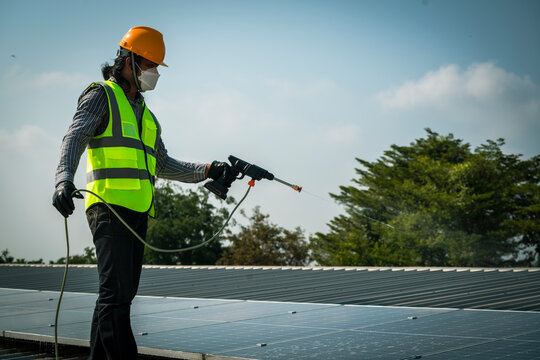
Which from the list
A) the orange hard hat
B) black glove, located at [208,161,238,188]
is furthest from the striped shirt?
black glove, located at [208,161,238,188]

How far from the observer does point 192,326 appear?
4738mm

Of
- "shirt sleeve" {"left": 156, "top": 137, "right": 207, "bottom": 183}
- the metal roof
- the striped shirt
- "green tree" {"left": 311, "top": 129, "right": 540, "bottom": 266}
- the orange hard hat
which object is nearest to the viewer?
the striped shirt

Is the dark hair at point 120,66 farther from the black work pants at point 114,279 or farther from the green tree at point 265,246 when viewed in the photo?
the green tree at point 265,246

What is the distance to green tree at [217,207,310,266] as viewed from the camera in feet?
140

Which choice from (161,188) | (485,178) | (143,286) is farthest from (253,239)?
(143,286)

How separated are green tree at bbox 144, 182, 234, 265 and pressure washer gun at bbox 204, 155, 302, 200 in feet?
135

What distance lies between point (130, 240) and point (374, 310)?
8.46 ft

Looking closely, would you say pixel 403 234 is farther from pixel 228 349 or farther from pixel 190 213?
pixel 228 349

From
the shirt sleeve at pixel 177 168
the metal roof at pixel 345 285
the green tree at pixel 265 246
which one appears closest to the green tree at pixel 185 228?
the green tree at pixel 265 246

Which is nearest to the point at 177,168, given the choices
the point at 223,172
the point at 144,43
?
the point at 223,172

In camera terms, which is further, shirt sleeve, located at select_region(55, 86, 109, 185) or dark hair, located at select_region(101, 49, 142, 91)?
dark hair, located at select_region(101, 49, 142, 91)

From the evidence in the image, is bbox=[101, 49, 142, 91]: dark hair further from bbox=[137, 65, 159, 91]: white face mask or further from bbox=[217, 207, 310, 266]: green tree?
bbox=[217, 207, 310, 266]: green tree

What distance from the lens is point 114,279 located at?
323 centimetres

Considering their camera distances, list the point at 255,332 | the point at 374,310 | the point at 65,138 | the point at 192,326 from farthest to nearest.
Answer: the point at 374,310, the point at 192,326, the point at 255,332, the point at 65,138
